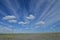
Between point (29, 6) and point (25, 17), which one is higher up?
point (29, 6)

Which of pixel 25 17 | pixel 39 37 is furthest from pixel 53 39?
pixel 25 17

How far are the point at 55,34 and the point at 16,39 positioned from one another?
1269mm

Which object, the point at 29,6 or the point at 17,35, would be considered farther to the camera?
the point at 17,35

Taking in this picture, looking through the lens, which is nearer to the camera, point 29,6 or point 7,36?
point 29,6

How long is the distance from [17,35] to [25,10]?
0.86 meters

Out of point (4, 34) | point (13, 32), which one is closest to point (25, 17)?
point (13, 32)

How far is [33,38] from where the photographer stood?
2.78m

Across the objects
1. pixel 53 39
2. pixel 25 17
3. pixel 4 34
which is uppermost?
pixel 25 17

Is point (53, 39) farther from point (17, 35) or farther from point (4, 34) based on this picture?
point (4, 34)

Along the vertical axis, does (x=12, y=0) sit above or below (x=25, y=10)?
above

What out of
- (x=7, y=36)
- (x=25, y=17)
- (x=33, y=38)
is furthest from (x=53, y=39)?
(x=7, y=36)

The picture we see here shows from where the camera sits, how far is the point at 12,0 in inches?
101

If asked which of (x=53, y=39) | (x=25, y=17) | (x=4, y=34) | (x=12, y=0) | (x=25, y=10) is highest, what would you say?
(x=12, y=0)

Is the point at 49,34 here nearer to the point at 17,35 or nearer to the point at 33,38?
the point at 33,38
